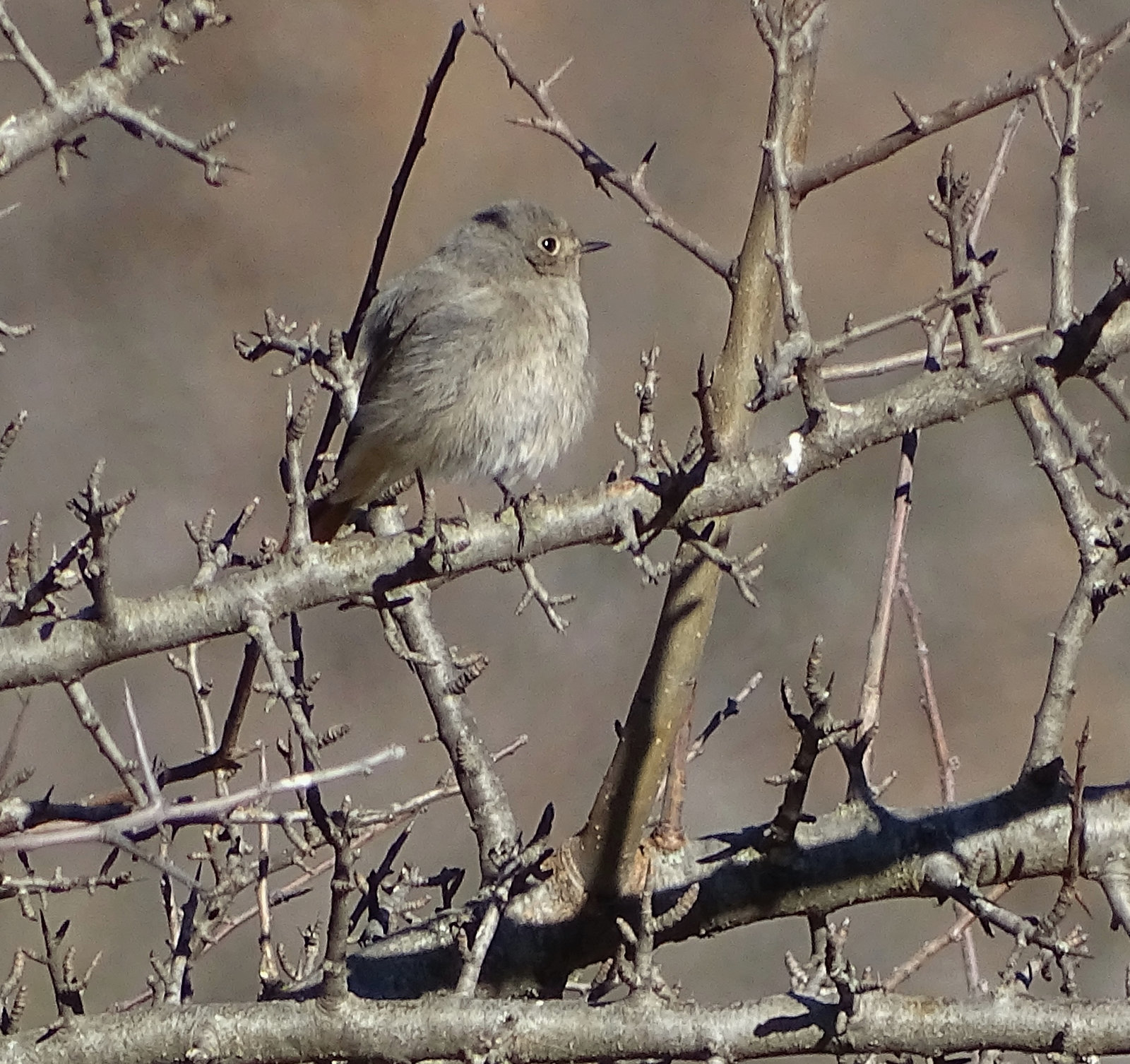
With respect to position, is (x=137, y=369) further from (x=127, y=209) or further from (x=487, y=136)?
(x=487, y=136)

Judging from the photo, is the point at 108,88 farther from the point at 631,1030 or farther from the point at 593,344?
the point at 593,344

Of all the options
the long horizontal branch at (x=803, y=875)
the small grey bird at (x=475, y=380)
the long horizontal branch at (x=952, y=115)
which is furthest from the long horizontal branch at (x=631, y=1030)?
the small grey bird at (x=475, y=380)

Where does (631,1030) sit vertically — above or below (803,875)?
below

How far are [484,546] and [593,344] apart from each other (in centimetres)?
599

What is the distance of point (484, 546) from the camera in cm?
285

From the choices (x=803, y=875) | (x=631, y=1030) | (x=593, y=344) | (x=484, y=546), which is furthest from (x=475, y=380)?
(x=593, y=344)

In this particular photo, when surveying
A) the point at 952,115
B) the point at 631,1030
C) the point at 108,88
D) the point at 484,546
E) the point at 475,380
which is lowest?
the point at 631,1030

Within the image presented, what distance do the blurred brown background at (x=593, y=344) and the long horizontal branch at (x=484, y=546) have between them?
6109mm

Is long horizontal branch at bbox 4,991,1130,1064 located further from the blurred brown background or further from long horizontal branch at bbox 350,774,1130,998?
the blurred brown background

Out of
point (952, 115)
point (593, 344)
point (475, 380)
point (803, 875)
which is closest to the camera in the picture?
point (952, 115)

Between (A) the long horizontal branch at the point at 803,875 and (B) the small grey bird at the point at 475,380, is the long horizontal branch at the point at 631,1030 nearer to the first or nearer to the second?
(A) the long horizontal branch at the point at 803,875

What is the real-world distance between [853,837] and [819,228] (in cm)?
833

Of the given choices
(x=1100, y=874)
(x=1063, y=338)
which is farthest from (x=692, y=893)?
(x=1063, y=338)

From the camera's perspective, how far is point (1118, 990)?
9.04m
